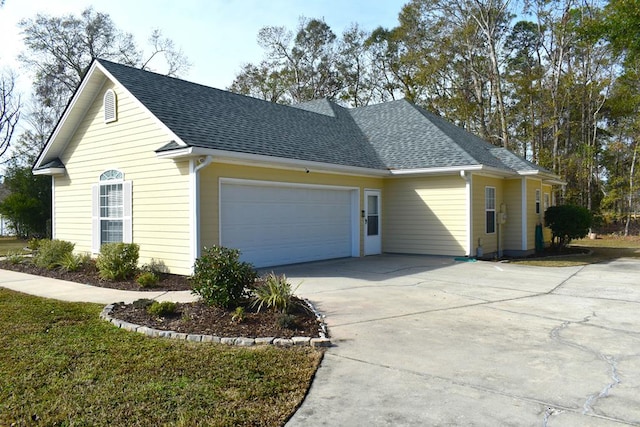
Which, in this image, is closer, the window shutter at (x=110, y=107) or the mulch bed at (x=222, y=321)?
the mulch bed at (x=222, y=321)

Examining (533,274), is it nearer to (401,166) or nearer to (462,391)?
(401,166)

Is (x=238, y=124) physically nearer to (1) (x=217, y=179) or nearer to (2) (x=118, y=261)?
(1) (x=217, y=179)

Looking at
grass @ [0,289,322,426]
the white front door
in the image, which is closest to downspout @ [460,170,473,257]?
the white front door

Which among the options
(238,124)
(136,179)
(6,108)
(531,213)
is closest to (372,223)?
(238,124)

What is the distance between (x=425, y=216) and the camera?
1450 cm

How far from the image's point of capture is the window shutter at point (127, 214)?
11.5m

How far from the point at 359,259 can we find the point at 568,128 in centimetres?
2218

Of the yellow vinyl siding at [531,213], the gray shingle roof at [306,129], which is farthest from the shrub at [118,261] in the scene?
Answer: the yellow vinyl siding at [531,213]

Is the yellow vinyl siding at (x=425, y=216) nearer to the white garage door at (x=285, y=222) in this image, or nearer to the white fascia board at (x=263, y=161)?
the white fascia board at (x=263, y=161)

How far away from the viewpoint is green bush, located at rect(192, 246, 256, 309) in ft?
21.1

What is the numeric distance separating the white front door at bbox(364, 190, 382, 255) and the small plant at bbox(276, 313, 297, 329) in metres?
8.88

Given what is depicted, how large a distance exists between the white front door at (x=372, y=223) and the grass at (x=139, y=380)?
980 cm

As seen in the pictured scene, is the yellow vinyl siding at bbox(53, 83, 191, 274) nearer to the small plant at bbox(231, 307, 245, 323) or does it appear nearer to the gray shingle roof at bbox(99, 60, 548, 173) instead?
the gray shingle roof at bbox(99, 60, 548, 173)

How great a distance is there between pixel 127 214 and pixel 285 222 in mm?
4014
